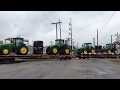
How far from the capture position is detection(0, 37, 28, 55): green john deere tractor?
33.8 metres

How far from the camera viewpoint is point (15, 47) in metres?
35.0

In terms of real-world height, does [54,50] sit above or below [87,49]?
below

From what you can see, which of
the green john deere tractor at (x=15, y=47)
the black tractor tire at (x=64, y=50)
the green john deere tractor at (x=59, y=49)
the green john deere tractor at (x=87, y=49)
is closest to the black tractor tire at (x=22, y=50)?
the green john deere tractor at (x=15, y=47)

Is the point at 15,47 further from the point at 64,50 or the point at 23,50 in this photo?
the point at 64,50

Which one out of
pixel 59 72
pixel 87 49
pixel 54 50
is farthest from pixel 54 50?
pixel 59 72

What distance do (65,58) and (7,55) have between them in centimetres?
990

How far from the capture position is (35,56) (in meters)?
35.4

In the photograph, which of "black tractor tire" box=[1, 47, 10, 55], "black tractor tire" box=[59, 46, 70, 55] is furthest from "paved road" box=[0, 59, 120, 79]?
"black tractor tire" box=[59, 46, 70, 55]

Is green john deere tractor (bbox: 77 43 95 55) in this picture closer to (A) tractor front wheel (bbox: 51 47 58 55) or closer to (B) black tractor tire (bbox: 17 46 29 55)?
(A) tractor front wheel (bbox: 51 47 58 55)

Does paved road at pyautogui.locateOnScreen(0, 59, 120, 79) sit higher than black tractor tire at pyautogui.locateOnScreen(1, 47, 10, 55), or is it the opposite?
black tractor tire at pyautogui.locateOnScreen(1, 47, 10, 55)
